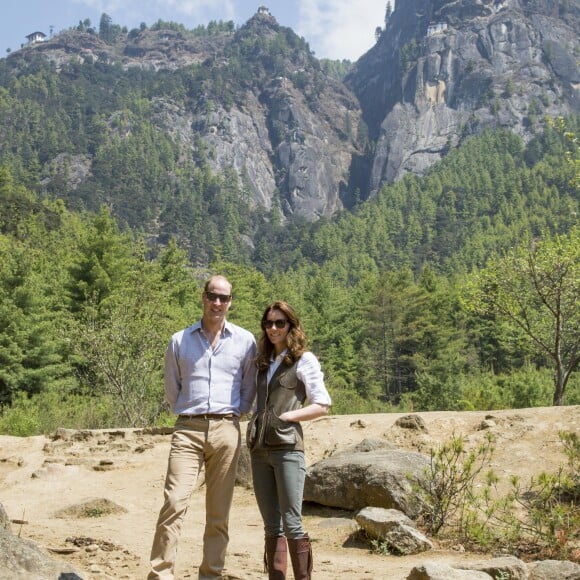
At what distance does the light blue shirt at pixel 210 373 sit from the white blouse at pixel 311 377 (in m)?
0.24

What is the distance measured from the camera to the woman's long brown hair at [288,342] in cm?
428

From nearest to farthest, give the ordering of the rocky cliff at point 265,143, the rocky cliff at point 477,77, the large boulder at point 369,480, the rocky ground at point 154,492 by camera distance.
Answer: the rocky ground at point 154,492, the large boulder at point 369,480, the rocky cliff at point 477,77, the rocky cliff at point 265,143

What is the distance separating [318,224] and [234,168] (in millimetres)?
35018

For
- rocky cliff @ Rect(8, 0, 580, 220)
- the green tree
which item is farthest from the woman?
rocky cliff @ Rect(8, 0, 580, 220)

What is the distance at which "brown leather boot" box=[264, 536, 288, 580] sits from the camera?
4.28 metres

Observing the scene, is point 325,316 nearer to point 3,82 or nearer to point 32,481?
point 32,481

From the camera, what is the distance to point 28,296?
27.3 m

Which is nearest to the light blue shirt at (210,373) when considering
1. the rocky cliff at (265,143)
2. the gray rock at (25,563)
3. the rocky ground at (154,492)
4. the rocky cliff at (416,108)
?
the gray rock at (25,563)

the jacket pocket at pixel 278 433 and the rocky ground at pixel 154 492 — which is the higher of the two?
the jacket pocket at pixel 278 433

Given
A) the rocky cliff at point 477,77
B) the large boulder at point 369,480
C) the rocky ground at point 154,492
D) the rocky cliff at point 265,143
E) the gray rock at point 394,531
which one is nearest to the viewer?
the rocky ground at point 154,492

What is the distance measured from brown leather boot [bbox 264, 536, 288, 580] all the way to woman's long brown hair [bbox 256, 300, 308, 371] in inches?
42.3

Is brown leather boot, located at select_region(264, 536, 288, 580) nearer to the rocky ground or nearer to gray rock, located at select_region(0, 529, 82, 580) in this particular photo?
the rocky ground

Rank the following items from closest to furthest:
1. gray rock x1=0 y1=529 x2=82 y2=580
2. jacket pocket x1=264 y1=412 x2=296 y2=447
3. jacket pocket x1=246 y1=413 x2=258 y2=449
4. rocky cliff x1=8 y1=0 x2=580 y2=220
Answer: gray rock x1=0 y1=529 x2=82 y2=580
jacket pocket x1=264 y1=412 x2=296 y2=447
jacket pocket x1=246 y1=413 x2=258 y2=449
rocky cliff x1=8 y1=0 x2=580 y2=220

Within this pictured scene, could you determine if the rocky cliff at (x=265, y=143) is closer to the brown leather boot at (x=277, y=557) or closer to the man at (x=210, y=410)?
the man at (x=210, y=410)
